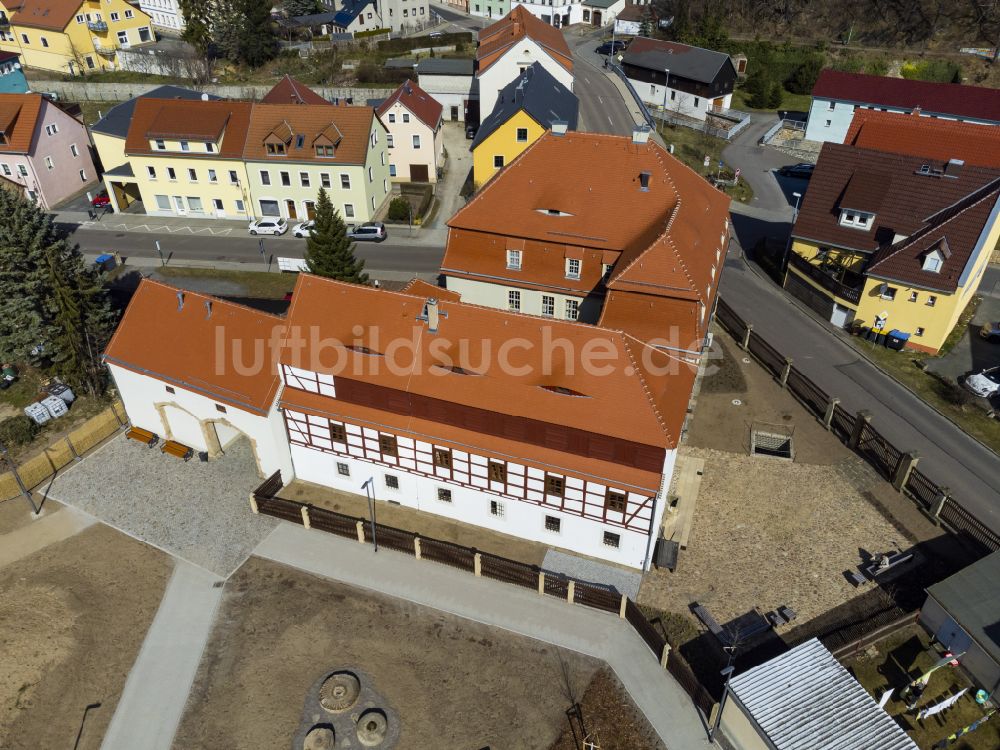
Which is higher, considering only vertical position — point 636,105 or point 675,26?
point 675,26

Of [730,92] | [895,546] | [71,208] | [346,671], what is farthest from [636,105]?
[346,671]

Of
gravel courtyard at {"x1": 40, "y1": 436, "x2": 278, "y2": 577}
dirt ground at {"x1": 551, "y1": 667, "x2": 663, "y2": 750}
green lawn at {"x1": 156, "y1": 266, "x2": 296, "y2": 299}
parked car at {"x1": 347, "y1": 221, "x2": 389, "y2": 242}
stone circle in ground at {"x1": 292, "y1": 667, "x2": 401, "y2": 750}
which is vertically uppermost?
parked car at {"x1": 347, "y1": 221, "x2": 389, "y2": 242}

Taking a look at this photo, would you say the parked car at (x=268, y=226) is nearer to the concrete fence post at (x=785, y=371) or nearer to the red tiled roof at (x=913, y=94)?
the concrete fence post at (x=785, y=371)

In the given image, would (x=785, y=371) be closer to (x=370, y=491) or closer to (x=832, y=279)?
(x=832, y=279)

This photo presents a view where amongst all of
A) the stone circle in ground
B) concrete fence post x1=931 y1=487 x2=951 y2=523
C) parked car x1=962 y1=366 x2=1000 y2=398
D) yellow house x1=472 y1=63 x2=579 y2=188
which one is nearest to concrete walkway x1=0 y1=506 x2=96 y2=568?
the stone circle in ground

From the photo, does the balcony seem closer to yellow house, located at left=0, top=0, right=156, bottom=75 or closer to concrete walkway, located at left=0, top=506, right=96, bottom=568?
concrete walkway, located at left=0, top=506, right=96, bottom=568

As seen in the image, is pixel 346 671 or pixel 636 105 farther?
pixel 636 105

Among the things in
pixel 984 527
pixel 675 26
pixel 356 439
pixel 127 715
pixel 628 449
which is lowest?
pixel 127 715

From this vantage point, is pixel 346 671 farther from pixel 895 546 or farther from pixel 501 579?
pixel 895 546
